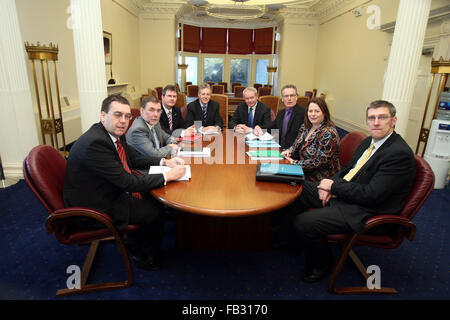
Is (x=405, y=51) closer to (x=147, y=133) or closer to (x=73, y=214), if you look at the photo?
(x=147, y=133)

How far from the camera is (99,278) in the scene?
6.62ft

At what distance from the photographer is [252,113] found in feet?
13.2

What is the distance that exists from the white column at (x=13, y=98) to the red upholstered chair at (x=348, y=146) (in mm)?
3767

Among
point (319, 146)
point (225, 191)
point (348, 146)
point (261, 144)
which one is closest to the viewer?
point (225, 191)

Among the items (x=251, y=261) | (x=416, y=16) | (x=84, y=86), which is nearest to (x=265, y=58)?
(x=416, y=16)

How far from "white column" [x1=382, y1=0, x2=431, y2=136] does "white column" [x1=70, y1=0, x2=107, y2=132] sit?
11.9ft

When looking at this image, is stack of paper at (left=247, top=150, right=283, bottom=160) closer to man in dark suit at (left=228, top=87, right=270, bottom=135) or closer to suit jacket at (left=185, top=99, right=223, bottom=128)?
man in dark suit at (left=228, top=87, right=270, bottom=135)

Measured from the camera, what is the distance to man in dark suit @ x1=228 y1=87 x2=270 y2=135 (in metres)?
3.91

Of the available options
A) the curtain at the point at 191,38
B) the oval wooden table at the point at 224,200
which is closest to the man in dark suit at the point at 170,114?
the oval wooden table at the point at 224,200

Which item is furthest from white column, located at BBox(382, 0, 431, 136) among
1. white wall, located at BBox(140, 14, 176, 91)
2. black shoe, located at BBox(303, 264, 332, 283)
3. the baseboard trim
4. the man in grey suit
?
white wall, located at BBox(140, 14, 176, 91)

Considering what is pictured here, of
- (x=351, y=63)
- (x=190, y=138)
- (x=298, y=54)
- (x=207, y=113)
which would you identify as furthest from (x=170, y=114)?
(x=298, y=54)

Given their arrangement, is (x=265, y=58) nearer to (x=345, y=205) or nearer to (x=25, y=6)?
(x=25, y=6)

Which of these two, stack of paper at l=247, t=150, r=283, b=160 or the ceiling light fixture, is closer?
stack of paper at l=247, t=150, r=283, b=160

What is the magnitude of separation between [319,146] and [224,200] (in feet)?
4.03
